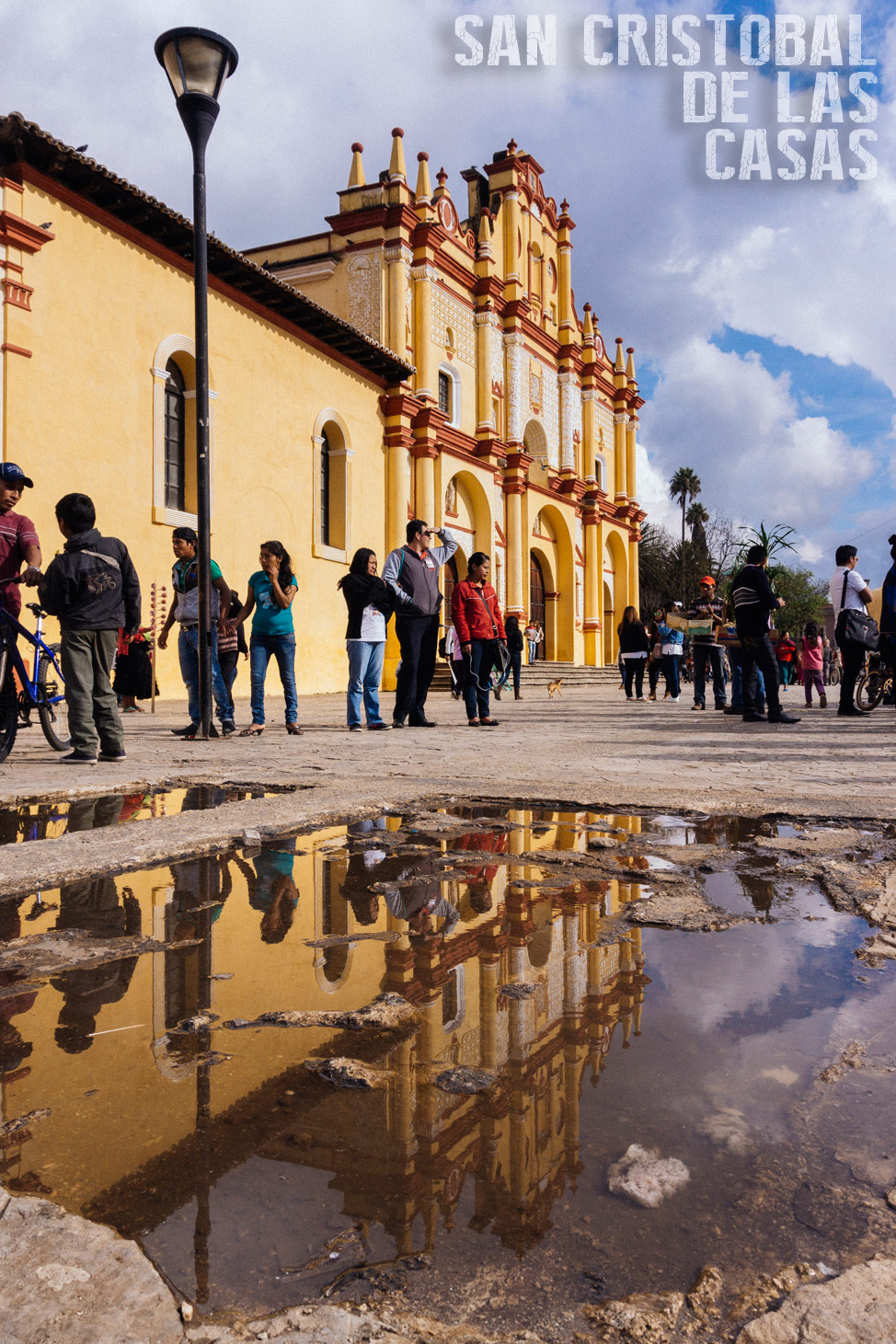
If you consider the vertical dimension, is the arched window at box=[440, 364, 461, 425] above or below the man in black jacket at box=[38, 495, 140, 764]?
above

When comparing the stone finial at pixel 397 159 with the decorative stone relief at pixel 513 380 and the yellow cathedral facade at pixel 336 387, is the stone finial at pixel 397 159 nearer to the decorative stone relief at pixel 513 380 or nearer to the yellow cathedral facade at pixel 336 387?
the yellow cathedral facade at pixel 336 387

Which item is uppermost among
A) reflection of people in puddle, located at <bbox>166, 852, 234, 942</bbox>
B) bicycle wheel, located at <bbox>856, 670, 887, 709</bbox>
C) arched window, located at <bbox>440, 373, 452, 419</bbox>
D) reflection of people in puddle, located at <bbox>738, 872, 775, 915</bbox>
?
arched window, located at <bbox>440, 373, 452, 419</bbox>

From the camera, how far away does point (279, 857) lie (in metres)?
2.93

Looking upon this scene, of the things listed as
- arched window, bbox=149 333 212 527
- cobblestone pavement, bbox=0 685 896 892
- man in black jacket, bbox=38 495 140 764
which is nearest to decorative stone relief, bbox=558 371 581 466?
arched window, bbox=149 333 212 527

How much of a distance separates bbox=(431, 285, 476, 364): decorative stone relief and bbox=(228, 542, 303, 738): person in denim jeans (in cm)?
1780

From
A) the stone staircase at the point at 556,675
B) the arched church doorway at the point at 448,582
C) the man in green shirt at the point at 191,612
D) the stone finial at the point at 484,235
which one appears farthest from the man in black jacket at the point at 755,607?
the stone finial at the point at 484,235

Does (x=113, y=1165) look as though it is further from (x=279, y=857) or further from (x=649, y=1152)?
(x=279, y=857)

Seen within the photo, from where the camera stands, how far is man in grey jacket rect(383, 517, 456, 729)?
829cm

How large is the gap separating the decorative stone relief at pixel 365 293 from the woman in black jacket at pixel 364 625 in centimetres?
1568

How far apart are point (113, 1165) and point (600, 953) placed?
1086 mm

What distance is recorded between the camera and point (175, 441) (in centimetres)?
1517

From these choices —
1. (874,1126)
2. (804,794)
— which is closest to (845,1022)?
(874,1126)

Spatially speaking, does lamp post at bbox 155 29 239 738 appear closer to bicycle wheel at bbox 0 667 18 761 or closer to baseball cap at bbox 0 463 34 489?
baseball cap at bbox 0 463 34 489

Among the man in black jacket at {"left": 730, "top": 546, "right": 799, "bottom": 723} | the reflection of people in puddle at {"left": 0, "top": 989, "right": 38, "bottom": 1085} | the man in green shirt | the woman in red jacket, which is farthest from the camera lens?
the woman in red jacket
